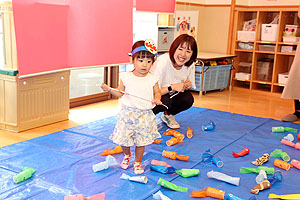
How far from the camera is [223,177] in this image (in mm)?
2152

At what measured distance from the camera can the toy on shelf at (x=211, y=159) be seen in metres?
2.37

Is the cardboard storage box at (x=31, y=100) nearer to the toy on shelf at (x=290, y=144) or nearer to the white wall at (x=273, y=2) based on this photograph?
the toy on shelf at (x=290, y=144)

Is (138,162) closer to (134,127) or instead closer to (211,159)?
(134,127)

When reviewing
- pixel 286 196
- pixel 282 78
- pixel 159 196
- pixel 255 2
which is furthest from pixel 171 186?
pixel 255 2

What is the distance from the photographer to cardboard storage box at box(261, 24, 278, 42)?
510cm

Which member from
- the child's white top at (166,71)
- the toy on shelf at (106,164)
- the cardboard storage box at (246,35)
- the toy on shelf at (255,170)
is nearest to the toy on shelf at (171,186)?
the toy on shelf at (106,164)

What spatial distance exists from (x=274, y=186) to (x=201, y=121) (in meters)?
1.46

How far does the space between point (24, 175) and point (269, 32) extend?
4247mm

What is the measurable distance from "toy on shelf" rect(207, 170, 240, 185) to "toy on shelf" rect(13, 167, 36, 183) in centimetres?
110

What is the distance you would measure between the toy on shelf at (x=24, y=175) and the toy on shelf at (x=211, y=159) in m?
1.15

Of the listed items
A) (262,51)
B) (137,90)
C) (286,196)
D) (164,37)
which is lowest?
(286,196)

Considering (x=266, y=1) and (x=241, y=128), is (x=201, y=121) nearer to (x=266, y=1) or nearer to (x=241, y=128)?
(x=241, y=128)

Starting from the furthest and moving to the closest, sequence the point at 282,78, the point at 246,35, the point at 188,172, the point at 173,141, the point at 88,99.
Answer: the point at 246,35
the point at 282,78
the point at 88,99
the point at 173,141
the point at 188,172

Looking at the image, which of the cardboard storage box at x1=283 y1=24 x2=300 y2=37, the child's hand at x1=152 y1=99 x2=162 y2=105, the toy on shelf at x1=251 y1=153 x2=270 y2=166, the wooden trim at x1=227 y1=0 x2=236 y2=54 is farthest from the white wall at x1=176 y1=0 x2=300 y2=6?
the child's hand at x1=152 y1=99 x2=162 y2=105
